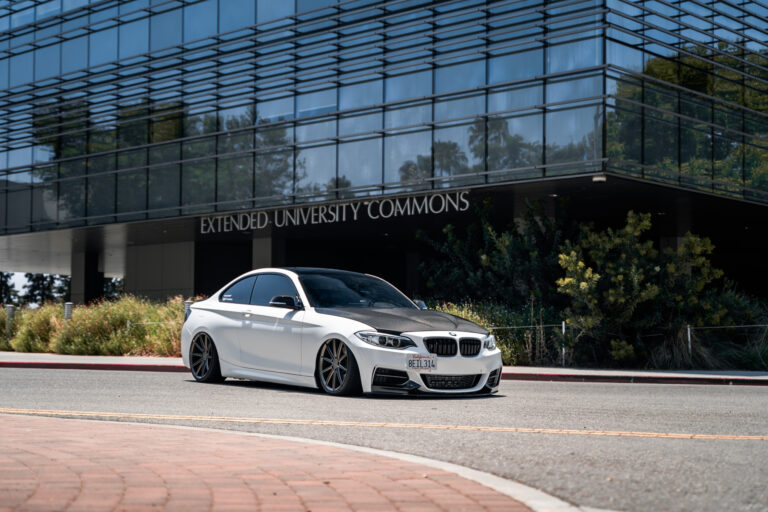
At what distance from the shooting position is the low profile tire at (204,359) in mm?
14406

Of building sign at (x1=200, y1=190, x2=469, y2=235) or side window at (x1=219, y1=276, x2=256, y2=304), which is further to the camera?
building sign at (x1=200, y1=190, x2=469, y2=235)

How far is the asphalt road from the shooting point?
20.5 feet

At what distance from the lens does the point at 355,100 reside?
97.7ft

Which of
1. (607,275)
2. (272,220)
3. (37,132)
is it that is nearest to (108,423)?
Answer: (607,275)

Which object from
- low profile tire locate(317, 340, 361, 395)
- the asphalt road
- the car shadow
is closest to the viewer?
the asphalt road

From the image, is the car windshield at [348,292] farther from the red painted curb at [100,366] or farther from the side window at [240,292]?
the red painted curb at [100,366]

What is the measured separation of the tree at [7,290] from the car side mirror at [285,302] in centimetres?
7854

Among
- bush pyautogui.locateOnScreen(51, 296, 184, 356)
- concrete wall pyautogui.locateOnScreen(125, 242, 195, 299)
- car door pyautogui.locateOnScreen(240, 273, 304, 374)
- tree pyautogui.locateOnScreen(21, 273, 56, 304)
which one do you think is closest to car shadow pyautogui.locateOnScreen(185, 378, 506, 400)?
car door pyautogui.locateOnScreen(240, 273, 304, 374)

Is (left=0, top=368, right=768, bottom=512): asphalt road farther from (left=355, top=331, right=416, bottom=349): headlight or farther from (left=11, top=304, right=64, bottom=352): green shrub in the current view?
(left=11, top=304, right=64, bottom=352): green shrub

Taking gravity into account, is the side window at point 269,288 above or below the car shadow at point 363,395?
above

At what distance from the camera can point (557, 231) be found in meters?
24.9

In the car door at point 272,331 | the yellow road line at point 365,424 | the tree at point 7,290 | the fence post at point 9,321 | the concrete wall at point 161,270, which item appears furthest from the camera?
the tree at point 7,290

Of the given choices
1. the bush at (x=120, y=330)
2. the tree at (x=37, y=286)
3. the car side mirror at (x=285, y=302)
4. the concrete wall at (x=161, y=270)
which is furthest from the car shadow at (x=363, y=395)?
the tree at (x=37, y=286)

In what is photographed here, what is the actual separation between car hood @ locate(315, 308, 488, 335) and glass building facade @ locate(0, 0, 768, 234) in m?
11.5
